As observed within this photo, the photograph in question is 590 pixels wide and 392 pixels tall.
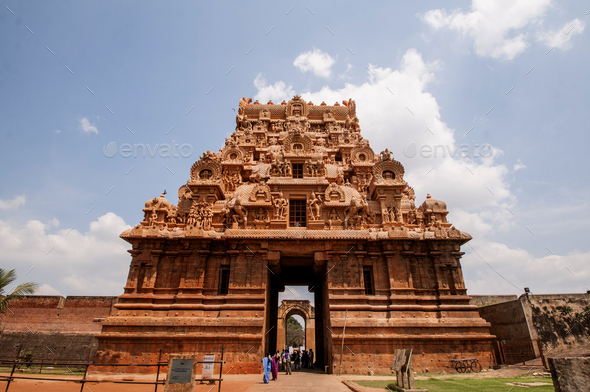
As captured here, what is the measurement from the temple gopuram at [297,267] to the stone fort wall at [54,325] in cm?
1415

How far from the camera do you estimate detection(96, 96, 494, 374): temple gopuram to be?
17.4 meters

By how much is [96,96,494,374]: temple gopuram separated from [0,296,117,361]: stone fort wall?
14.1m

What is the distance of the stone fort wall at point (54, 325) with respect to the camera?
91.1 feet

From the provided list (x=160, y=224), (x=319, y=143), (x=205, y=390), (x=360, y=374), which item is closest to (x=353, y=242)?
(x=360, y=374)

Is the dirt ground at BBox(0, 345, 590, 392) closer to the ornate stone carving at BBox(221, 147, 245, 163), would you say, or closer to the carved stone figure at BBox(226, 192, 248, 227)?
the carved stone figure at BBox(226, 192, 248, 227)

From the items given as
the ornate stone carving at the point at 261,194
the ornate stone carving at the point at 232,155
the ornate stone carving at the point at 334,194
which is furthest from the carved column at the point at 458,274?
the ornate stone carving at the point at 232,155

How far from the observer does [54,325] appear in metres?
29.2

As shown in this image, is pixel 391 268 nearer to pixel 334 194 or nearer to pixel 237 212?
pixel 334 194

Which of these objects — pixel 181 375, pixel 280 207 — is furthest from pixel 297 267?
pixel 181 375

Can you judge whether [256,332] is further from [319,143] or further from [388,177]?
[319,143]

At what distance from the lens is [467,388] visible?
11414mm

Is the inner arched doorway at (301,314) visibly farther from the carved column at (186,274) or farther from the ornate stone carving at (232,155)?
the carved column at (186,274)

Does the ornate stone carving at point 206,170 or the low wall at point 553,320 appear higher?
the ornate stone carving at point 206,170

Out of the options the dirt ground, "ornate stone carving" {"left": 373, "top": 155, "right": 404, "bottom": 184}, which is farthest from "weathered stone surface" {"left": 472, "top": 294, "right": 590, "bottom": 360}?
"ornate stone carving" {"left": 373, "top": 155, "right": 404, "bottom": 184}
